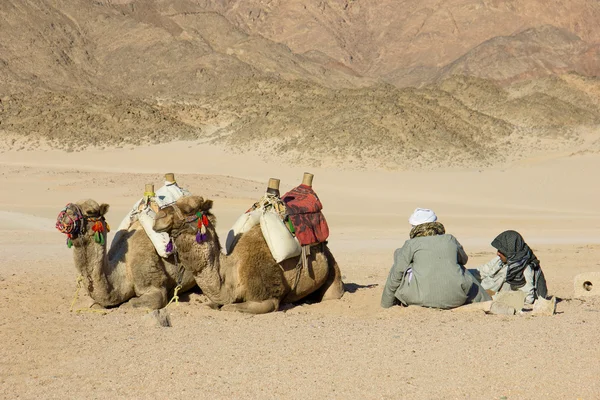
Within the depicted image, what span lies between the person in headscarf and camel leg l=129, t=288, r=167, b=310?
311cm

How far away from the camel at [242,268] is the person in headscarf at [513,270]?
1.56 m

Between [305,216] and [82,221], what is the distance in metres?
2.22

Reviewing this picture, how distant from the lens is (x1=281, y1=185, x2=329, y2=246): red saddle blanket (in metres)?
7.95

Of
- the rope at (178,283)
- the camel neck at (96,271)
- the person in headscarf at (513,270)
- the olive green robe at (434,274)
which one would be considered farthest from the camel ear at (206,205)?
the person in headscarf at (513,270)

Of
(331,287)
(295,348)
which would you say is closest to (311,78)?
(331,287)

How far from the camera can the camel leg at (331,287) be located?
27.9ft

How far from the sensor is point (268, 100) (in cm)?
5300

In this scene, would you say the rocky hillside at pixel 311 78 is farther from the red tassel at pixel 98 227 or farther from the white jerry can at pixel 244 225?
the red tassel at pixel 98 227

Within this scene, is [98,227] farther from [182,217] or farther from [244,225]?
[244,225]

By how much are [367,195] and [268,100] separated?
21.9 metres

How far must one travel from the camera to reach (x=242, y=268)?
24.5ft

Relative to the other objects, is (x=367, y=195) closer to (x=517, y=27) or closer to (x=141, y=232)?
(x=141, y=232)

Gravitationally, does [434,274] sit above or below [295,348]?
above

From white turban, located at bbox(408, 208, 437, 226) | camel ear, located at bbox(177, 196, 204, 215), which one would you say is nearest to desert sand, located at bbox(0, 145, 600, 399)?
white turban, located at bbox(408, 208, 437, 226)
